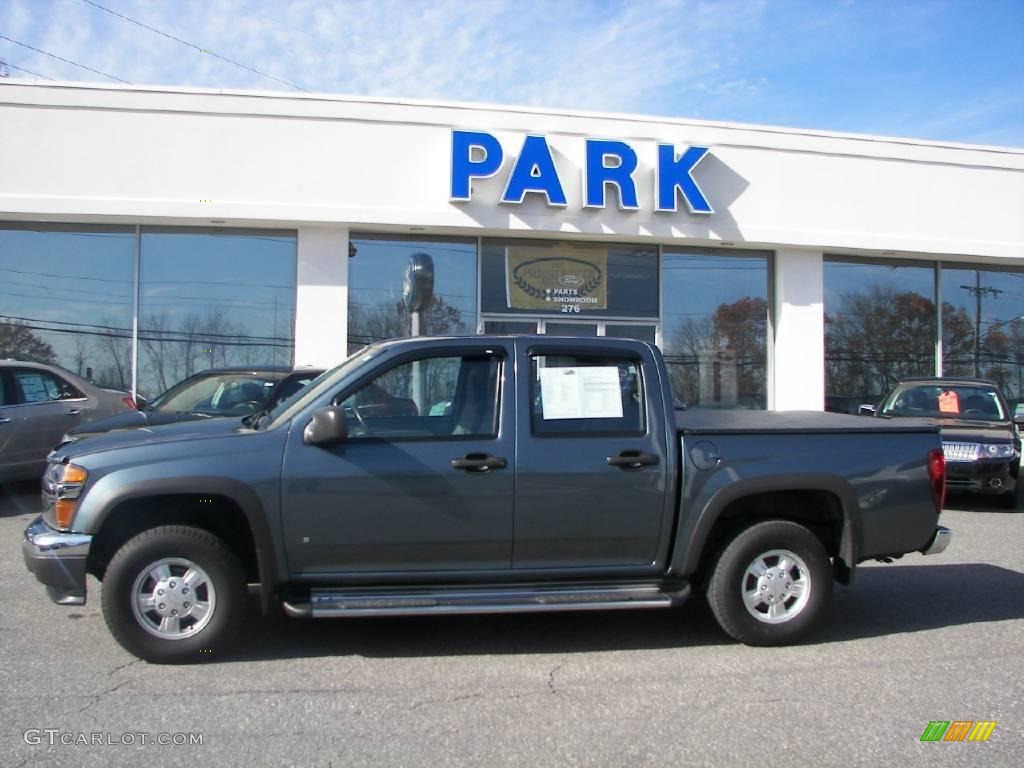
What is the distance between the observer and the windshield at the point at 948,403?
37.4ft

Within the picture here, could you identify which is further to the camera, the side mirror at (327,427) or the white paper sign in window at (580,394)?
the white paper sign in window at (580,394)

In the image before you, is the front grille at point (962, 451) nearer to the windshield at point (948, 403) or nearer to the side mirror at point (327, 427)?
the windshield at point (948, 403)

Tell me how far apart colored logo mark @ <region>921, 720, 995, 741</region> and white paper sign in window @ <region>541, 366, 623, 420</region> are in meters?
2.25

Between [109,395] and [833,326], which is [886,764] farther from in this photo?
[833,326]

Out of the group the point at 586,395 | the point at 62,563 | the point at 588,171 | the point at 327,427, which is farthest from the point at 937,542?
the point at 588,171

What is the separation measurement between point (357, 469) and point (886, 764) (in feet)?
9.58

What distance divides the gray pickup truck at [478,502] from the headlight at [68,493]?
0.01 meters

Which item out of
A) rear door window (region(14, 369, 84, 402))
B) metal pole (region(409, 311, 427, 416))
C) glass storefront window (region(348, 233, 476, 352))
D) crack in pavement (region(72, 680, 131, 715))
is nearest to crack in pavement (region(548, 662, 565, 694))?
metal pole (region(409, 311, 427, 416))

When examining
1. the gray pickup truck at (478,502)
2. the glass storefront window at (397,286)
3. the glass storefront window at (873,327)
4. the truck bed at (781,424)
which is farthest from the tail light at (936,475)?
the glass storefront window at (873,327)

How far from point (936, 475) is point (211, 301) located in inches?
428

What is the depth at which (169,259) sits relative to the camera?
13.2m

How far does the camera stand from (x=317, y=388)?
518 centimetres

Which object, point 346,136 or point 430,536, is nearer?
point 430,536

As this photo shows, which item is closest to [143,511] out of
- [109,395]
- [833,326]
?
[109,395]
